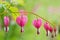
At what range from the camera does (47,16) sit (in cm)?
294

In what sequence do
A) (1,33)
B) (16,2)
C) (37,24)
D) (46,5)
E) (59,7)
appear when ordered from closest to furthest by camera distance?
(16,2)
(37,24)
(1,33)
(46,5)
(59,7)

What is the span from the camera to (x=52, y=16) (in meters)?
3.01

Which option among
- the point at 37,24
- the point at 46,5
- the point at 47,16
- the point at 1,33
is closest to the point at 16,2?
the point at 37,24

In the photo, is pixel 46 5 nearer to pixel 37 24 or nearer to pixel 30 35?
pixel 30 35

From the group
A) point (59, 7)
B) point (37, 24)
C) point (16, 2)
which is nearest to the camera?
point (16, 2)

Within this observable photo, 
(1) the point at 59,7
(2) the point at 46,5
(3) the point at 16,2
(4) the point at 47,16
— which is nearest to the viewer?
(3) the point at 16,2

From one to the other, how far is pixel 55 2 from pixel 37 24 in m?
→ 2.05

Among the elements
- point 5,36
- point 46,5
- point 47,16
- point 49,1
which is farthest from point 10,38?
point 49,1

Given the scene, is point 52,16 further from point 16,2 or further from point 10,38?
point 16,2

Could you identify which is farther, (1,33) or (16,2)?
(1,33)

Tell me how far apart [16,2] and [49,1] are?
208 cm

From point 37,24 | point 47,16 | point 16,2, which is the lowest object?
point 47,16

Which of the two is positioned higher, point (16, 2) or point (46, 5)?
point (16, 2)

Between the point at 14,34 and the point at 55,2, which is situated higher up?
the point at 55,2
